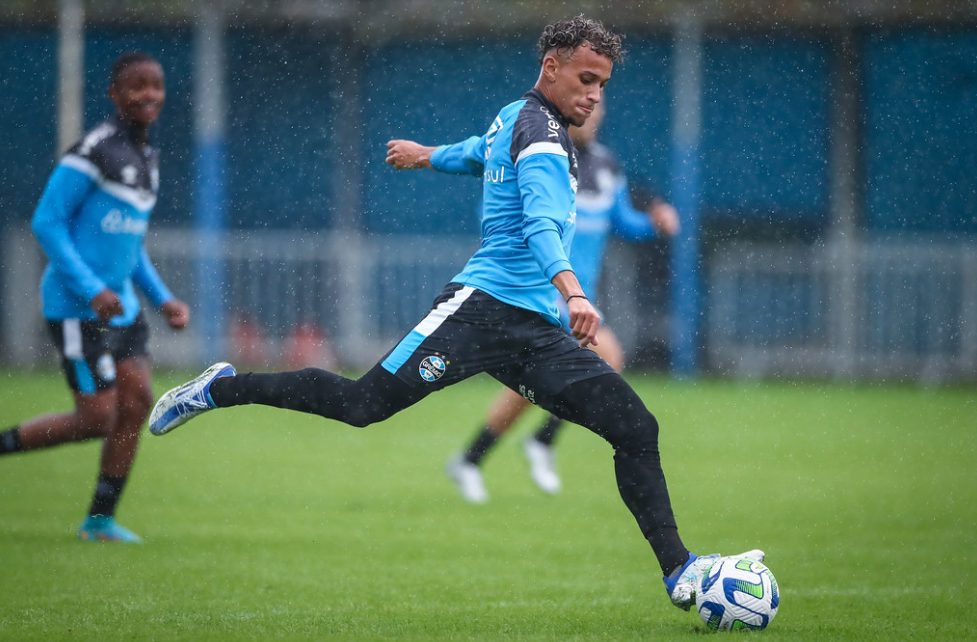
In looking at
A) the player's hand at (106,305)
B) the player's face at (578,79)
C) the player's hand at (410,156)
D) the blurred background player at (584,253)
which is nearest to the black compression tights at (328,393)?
the player's hand at (410,156)

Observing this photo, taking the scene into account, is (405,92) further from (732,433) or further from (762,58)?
(732,433)

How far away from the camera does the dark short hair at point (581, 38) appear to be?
5.58 m

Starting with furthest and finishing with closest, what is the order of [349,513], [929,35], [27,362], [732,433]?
[929,35] → [27,362] → [732,433] → [349,513]

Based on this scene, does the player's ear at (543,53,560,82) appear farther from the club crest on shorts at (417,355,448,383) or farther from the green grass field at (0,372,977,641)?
the green grass field at (0,372,977,641)

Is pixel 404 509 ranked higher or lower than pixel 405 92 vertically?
lower

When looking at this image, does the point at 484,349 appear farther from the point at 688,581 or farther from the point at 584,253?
the point at 584,253

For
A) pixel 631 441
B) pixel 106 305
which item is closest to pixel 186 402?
pixel 106 305

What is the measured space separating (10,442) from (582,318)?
3684mm

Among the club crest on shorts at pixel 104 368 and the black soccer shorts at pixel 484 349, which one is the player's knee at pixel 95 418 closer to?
the club crest on shorts at pixel 104 368

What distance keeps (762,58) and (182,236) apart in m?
9.36

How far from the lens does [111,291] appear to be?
709cm

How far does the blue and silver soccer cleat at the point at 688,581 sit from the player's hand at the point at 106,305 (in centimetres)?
308

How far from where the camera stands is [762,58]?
874 inches

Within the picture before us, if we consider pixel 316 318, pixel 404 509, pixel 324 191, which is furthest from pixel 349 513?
pixel 324 191
